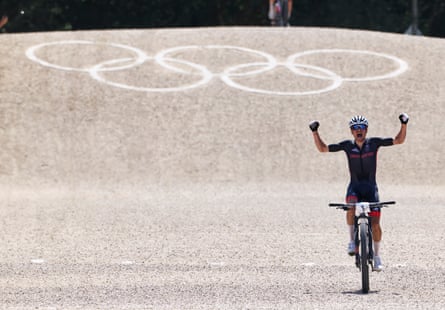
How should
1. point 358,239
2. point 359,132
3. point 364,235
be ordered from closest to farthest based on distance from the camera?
point 364,235 → point 358,239 → point 359,132

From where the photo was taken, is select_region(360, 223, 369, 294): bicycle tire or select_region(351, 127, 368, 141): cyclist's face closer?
select_region(360, 223, 369, 294): bicycle tire

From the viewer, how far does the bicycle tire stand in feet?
38.6

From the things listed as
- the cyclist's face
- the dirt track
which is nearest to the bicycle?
the dirt track

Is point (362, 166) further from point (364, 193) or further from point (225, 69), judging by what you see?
point (225, 69)

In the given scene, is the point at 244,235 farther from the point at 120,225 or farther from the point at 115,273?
the point at 115,273

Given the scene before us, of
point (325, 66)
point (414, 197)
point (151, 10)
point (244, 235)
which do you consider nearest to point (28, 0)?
point (151, 10)

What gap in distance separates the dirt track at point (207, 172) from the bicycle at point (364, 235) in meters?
0.30

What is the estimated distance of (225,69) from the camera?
2833 centimetres

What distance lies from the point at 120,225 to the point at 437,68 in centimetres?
1383

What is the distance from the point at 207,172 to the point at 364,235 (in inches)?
473

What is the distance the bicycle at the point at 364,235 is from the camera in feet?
38.7

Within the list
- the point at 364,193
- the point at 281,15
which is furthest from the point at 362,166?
the point at 281,15

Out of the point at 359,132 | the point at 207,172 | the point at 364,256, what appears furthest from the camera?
the point at 207,172

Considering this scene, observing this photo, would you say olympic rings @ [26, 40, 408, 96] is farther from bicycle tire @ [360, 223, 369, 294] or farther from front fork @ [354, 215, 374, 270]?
bicycle tire @ [360, 223, 369, 294]
